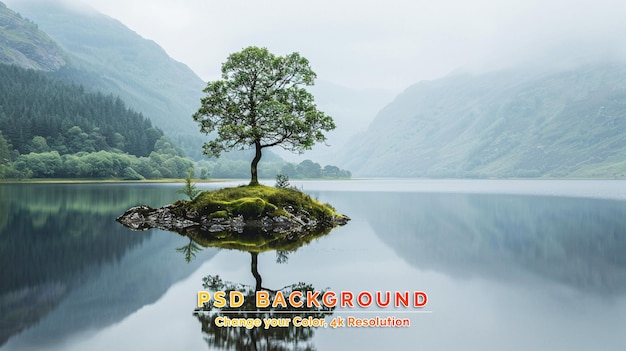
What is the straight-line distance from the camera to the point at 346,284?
754 inches

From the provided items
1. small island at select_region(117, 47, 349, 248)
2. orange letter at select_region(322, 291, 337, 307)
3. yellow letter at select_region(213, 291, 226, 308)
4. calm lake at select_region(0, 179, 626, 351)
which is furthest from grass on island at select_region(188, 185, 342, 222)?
orange letter at select_region(322, 291, 337, 307)

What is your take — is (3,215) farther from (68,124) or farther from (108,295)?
(68,124)

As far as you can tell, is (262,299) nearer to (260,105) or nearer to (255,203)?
(255,203)

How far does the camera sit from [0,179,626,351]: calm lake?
12.8 metres

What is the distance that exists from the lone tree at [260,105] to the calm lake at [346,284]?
40.7 feet

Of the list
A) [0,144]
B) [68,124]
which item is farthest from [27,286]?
[68,124]

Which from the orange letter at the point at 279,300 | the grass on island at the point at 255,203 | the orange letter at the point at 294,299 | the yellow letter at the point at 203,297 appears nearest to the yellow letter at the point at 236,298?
the yellow letter at the point at 203,297

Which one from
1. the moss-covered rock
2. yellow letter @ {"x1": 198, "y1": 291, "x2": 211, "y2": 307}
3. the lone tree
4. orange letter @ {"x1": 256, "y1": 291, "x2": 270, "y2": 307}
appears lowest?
yellow letter @ {"x1": 198, "y1": 291, "x2": 211, "y2": 307}

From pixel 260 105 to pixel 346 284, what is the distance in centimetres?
2770

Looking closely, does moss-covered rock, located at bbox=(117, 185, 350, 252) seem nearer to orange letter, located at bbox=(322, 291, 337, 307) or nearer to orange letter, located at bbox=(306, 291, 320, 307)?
orange letter, located at bbox=(306, 291, 320, 307)

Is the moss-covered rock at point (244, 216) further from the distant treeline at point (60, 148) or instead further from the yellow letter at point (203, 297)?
the distant treeline at point (60, 148)

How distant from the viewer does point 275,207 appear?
40500 millimetres

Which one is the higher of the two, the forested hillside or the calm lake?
the forested hillside

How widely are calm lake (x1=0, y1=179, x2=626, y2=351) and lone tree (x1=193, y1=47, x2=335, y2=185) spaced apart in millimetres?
12417
